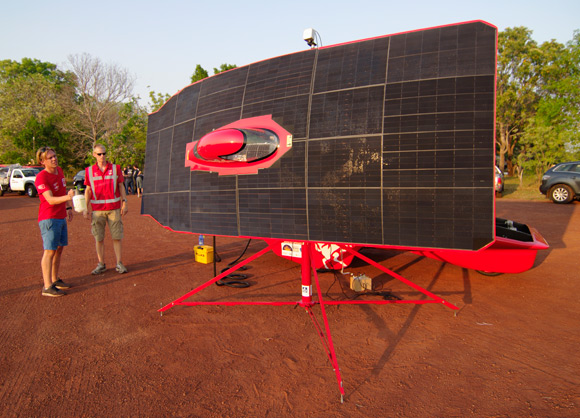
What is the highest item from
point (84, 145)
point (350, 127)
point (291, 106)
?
point (84, 145)

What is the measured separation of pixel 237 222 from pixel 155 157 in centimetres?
193

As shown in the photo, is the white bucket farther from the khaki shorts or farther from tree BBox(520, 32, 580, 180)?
tree BBox(520, 32, 580, 180)

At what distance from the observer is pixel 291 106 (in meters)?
3.48

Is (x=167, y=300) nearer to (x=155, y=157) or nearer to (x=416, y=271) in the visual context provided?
(x=155, y=157)

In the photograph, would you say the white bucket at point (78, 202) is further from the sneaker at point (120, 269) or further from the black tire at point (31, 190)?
the black tire at point (31, 190)

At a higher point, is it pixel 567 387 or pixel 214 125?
pixel 214 125

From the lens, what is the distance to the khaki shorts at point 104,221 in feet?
18.8

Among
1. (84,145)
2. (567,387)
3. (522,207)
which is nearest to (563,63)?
(522,207)

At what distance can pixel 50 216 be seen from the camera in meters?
4.86

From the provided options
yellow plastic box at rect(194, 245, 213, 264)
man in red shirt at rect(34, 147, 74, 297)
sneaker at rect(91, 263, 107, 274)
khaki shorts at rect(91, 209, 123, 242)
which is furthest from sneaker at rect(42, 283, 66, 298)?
yellow plastic box at rect(194, 245, 213, 264)

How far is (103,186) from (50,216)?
3.22ft

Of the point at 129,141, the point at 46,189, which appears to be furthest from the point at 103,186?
the point at 129,141

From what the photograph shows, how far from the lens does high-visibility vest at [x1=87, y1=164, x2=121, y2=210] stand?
5.59 metres

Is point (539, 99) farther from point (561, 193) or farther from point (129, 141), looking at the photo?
point (129, 141)
